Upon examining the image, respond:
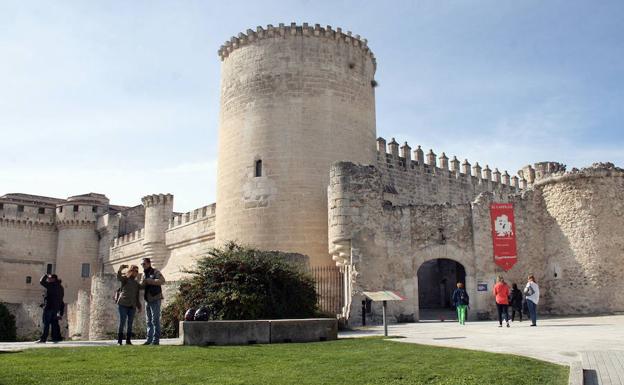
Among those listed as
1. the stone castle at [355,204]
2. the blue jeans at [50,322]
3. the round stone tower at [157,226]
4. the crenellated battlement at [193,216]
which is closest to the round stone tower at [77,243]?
the round stone tower at [157,226]

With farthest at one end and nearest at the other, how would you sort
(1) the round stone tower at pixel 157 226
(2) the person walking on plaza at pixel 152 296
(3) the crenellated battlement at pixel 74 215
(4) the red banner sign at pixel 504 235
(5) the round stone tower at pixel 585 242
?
(3) the crenellated battlement at pixel 74 215
(1) the round stone tower at pixel 157 226
(4) the red banner sign at pixel 504 235
(5) the round stone tower at pixel 585 242
(2) the person walking on plaza at pixel 152 296

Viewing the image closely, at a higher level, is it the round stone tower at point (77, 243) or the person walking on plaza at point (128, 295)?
the round stone tower at point (77, 243)

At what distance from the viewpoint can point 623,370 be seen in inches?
269

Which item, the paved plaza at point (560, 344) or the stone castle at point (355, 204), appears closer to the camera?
the paved plaza at point (560, 344)

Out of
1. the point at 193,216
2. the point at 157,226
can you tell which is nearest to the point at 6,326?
the point at 157,226

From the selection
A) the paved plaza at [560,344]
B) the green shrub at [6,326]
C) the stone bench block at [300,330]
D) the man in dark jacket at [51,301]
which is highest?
the man in dark jacket at [51,301]

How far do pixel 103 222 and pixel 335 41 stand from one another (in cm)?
2530

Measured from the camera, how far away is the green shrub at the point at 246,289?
12992 millimetres

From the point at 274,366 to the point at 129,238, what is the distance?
3138cm

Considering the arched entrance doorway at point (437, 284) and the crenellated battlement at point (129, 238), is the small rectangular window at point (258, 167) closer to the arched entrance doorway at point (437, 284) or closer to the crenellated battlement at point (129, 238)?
the arched entrance doorway at point (437, 284)

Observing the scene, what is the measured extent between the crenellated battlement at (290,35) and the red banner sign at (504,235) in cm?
746

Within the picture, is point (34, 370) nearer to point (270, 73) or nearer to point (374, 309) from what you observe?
point (374, 309)

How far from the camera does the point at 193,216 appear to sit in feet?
92.3

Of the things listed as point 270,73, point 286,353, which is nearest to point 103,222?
point 270,73
